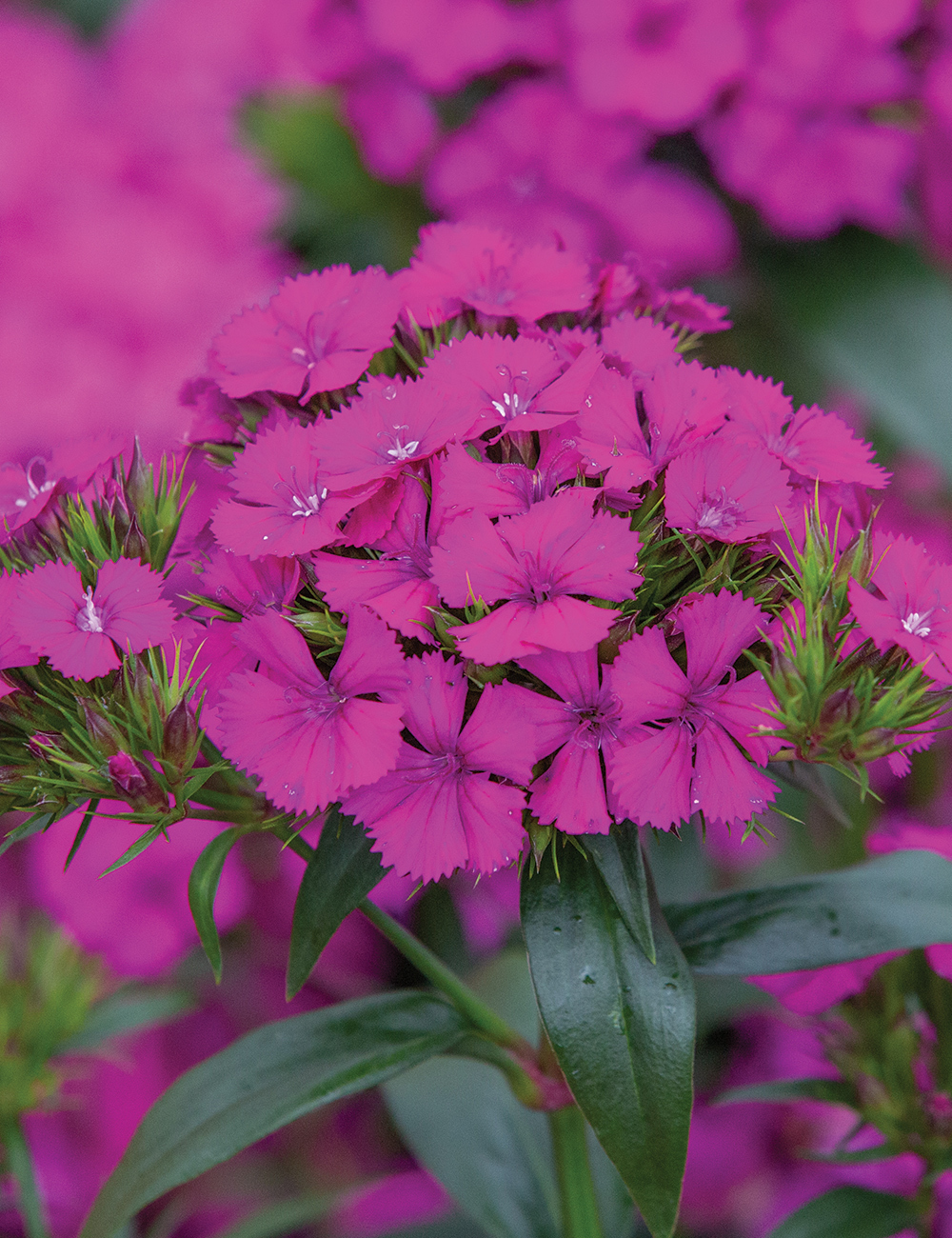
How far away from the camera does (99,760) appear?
17.9 inches

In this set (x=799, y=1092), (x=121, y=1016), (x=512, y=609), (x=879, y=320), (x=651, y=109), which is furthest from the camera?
(x=879, y=320)

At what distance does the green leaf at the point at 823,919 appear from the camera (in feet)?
1.73

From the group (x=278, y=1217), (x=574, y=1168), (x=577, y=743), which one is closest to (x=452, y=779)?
(x=577, y=743)

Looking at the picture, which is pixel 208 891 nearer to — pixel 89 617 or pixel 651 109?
pixel 89 617

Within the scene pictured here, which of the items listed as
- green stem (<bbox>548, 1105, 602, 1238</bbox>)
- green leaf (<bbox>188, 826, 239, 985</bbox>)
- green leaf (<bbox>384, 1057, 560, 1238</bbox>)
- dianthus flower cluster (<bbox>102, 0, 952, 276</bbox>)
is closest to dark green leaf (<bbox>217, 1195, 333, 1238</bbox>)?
green leaf (<bbox>384, 1057, 560, 1238</bbox>)

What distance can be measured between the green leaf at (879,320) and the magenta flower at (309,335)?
628 millimetres

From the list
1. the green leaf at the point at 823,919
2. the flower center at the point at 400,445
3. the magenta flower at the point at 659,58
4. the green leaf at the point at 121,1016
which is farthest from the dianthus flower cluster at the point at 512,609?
the magenta flower at the point at 659,58

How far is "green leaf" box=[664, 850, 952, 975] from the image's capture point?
1.73ft

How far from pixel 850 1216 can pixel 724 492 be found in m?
0.40

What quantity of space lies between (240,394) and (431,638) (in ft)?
0.47

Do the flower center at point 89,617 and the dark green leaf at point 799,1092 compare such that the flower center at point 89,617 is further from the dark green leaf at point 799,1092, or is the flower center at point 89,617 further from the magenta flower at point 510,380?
the dark green leaf at point 799,1092

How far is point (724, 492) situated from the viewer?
1.44 ft

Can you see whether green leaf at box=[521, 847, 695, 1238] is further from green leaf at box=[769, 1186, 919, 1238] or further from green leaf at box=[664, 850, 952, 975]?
green leaf at box=[769, 1186, 919, 1238]

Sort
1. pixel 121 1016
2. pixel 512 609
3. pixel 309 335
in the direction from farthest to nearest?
pixel 121 1016 → pixel 309 335 → pixel 512 609
